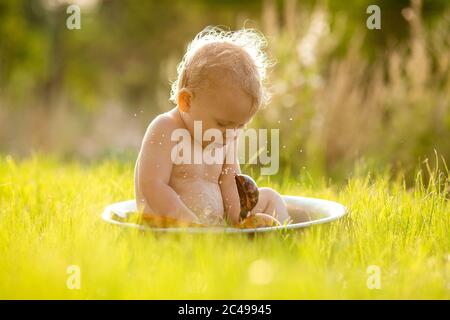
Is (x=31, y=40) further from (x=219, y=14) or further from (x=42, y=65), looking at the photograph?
(x=219, y=14)

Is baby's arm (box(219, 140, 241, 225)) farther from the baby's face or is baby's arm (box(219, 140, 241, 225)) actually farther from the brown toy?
the baby's face

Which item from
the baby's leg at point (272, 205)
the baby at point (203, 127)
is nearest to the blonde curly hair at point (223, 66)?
the baby at point (203, 127)

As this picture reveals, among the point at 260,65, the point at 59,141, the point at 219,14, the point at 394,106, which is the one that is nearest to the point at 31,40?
the point at 59,141

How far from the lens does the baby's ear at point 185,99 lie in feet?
8.30

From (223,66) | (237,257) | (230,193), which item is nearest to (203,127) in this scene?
(223,66)

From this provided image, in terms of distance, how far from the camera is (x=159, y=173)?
2.48 meters

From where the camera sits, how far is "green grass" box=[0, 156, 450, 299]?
5.98ft

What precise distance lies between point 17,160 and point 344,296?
333 centimetres

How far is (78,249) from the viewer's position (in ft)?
7.04

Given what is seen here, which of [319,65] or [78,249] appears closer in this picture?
[78,249]

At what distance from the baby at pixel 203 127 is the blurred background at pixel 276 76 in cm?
115

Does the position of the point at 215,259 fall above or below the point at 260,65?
below

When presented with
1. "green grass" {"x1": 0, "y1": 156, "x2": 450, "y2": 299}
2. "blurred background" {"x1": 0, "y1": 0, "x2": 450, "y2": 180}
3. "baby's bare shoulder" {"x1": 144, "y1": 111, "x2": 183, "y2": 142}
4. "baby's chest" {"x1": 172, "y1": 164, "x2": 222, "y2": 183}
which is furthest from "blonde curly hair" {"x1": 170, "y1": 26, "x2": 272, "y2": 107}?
"blurred background" {"x1": 0, "y1": 0, "x2": 450, "y2": 180}
